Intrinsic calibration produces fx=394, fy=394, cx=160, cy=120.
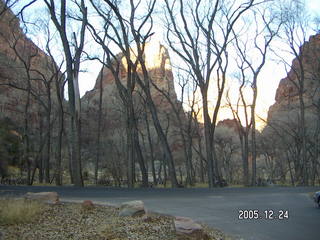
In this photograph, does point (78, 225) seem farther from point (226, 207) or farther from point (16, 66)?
point (16, 66)

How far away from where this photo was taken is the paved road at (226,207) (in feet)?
32.2

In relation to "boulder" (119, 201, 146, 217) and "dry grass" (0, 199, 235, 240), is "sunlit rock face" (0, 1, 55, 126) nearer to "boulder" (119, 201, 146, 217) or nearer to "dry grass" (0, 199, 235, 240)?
"dry grass" (0, 199, 235, 240)

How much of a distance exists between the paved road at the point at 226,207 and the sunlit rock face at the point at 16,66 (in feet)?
62.0

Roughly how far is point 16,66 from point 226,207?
1206 inches

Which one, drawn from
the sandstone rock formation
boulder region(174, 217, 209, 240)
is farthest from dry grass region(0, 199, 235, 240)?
the sandstone rock formation

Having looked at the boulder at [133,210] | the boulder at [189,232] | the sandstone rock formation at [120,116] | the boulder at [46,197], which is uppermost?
the sandstone rock formation at [120,116]

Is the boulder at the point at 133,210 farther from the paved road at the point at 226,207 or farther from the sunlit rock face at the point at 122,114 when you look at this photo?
the sunlit rock face at the point at 122,114

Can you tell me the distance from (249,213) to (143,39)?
18.9 metres

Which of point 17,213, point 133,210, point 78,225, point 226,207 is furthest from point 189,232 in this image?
point 226,207

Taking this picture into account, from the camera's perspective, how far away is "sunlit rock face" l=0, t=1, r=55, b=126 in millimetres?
34469

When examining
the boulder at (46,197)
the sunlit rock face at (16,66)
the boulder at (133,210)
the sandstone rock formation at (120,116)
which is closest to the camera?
the boulder at (133,210)

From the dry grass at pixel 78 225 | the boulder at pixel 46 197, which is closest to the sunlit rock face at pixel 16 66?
the boulder at pixel 46 197

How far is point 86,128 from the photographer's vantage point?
50938 millimetres

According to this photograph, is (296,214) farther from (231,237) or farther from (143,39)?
(143,39)
